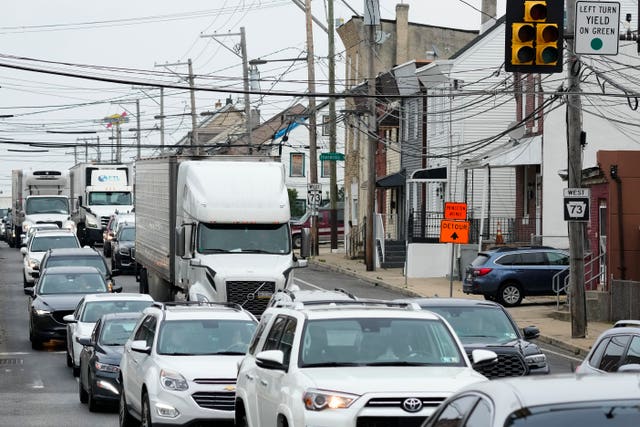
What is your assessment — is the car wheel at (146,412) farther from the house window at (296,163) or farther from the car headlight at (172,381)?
the house window at (296,163)

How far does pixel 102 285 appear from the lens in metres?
32.2

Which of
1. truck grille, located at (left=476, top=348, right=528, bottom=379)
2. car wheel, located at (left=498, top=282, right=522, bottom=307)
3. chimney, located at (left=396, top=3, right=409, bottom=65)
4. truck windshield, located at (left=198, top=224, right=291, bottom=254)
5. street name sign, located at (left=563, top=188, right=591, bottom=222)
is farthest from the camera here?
chimney, located at (left=396, top=3, right=409, bottom=65)

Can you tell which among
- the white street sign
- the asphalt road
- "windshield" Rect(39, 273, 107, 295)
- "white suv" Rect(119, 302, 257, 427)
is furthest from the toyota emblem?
"windshield" Rect(39, 273, 107, 295)

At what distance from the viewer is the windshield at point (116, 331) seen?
21.0 metres

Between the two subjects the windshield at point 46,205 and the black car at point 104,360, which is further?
the windshield at point 46,205

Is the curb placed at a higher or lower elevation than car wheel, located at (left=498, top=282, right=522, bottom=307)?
lower

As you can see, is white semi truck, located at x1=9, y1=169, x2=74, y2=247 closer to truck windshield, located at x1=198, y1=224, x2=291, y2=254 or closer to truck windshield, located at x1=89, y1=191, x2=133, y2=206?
truck windshield, located at x1=89, y1=191, x2=133, y2=206

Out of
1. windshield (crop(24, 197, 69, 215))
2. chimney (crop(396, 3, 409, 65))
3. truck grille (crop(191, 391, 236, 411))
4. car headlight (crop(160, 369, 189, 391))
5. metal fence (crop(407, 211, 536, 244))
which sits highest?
chimney (crop(396, 3, 409, 65))

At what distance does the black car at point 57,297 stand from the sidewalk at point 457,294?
30.5ft

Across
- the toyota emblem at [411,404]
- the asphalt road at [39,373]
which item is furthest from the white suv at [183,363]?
the toyota emblem at [411,404]

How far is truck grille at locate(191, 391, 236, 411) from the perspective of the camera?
14.8 meters

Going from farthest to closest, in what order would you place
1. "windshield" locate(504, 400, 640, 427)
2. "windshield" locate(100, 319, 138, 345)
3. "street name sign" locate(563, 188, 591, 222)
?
"street name sign" locate(563, 188, 591, 222), "windshield" locate(100, 319, 138, 345), "windshield" locate(504, 400, 640, 427)

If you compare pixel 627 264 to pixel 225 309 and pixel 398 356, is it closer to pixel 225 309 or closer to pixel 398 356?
pixel 225 309

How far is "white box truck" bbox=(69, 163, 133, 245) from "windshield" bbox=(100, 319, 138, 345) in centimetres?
4163
